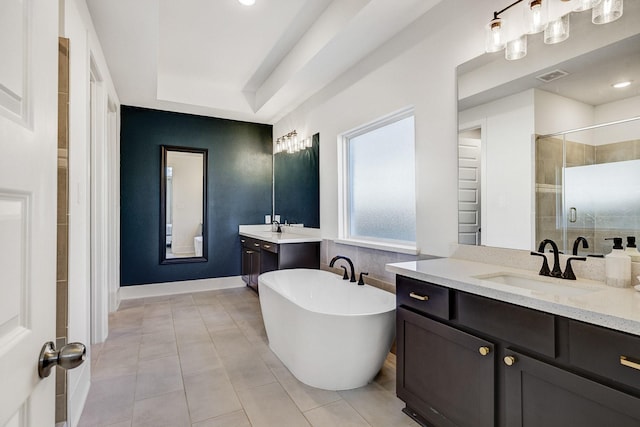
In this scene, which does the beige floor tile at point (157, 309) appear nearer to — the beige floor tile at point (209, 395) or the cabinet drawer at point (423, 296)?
the beige floor tile at point (209, 395)

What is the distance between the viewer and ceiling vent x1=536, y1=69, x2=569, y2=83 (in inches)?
65.9

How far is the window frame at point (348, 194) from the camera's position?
9.14 ft

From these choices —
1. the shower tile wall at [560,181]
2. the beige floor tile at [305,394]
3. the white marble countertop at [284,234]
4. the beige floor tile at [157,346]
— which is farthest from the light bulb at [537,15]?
the beige floor tile at [157,346]

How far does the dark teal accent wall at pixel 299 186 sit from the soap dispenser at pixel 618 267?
2.81m

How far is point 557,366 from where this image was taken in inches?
46.9

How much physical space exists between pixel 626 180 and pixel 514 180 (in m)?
0.49

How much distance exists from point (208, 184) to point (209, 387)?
3.26 metres

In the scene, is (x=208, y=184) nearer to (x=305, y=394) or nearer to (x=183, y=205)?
(x=183, y=205)

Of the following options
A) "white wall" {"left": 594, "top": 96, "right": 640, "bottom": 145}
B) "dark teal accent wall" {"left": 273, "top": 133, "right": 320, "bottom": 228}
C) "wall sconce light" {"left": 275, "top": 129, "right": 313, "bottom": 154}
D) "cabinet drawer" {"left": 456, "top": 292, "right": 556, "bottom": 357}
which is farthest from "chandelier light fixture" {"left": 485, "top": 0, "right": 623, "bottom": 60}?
"wall sconce light" {"left": 275, "top": 129, "right": 313, "bottom": 154}

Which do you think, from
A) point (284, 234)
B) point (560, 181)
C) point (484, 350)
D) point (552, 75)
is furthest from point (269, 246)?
point (552, 75)

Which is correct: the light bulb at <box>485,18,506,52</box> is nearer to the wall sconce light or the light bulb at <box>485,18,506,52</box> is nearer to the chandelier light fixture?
the chandelier light fixture

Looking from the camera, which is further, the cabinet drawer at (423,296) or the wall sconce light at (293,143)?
the wall sconce light at (293,143)

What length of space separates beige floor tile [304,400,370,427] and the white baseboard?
11.2ft

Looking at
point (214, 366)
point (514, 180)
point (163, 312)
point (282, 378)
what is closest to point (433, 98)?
point (514, 180)
